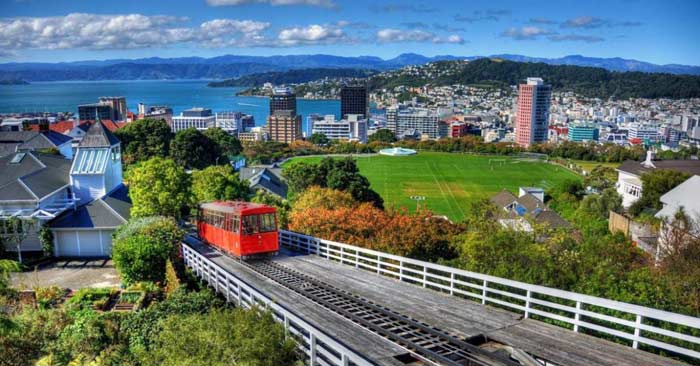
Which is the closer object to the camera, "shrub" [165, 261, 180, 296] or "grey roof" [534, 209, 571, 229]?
"shrub" [165, 261, 180, 296]

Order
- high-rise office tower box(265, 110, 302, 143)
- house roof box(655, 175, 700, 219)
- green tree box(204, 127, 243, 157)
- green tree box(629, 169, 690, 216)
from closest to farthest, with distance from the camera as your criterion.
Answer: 1. house roof box(655, 175, 700, 219)
2. green tree box(629, 169, 690, 216)
3. green tree box(204, 127, 243, 157)
4. high-rise office tower box(265, 110, 302, 143)

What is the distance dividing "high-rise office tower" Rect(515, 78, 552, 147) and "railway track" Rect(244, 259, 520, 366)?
17352 centimetres

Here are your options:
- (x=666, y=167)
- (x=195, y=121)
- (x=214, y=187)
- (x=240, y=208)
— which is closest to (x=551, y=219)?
(x=666, y=167)

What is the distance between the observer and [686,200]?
93.8 feet

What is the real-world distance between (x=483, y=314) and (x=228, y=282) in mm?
6434

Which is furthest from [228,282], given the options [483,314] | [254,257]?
[483,314]

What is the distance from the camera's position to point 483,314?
11945 millimetres

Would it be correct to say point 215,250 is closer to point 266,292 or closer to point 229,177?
point 266,292

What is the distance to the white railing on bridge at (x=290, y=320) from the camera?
894 cm

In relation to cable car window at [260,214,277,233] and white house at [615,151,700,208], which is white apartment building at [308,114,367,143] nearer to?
white house at [615,151,700,208]

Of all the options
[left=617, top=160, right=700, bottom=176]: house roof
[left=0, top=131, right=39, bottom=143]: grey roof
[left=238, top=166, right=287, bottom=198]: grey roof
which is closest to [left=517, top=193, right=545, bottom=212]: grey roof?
[left=617, top=160, right=700, bottom=176]: house roof

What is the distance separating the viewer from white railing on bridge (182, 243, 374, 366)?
8938mm

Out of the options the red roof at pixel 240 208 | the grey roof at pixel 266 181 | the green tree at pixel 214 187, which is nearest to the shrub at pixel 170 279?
the red roof at pixel 240 208

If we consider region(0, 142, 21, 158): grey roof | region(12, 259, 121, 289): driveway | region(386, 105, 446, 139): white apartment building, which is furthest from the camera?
region(386, 105, 446, 139): white apartment building
